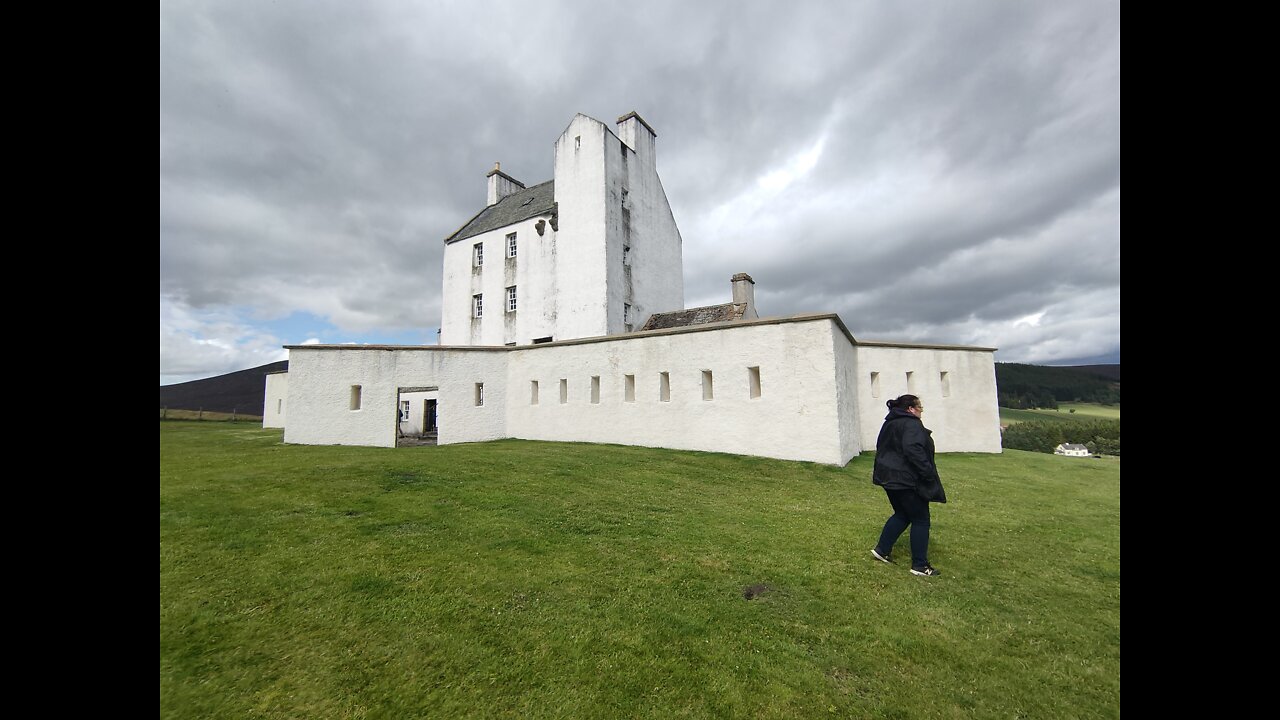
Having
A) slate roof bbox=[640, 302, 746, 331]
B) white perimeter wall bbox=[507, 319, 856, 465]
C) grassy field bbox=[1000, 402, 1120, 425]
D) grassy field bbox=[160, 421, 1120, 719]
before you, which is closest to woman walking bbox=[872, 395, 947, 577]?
grassy field bbox=[160, 421, 1120, 719]

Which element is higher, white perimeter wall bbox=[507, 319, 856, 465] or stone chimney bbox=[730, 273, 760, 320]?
stone chimney bbox=[730, 273, 760, 320]

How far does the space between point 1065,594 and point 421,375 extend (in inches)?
695

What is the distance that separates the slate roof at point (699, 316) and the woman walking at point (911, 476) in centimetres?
1462

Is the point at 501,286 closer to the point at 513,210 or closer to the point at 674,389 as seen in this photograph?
the point at 513,210

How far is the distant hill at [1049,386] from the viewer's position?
93.7 meters

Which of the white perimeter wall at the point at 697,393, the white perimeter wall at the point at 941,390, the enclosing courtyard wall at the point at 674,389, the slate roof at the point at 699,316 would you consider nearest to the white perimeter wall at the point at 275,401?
the enclosing courtyard wall at the point at 674,389

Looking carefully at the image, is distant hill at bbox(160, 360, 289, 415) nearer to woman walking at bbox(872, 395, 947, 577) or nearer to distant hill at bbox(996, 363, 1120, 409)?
woman walking at bbox(872, 395, 947, 577)

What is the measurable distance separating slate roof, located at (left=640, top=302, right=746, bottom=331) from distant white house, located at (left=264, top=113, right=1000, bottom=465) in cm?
13

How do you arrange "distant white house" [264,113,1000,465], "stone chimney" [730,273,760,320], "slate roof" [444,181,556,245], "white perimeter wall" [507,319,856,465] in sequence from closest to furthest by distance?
"white perimeter wall" [507,319,856,465] < "distant white house" [264,113,1000,465] < "stone chimney" [730,273,760,320] < "slate roof" [444,181,556,245]

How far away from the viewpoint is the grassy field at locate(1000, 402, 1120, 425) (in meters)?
78.7

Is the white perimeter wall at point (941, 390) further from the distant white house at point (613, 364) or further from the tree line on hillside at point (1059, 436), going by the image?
the tree line on hillside at point (1059, 436)

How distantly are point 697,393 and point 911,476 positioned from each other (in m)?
9.64
